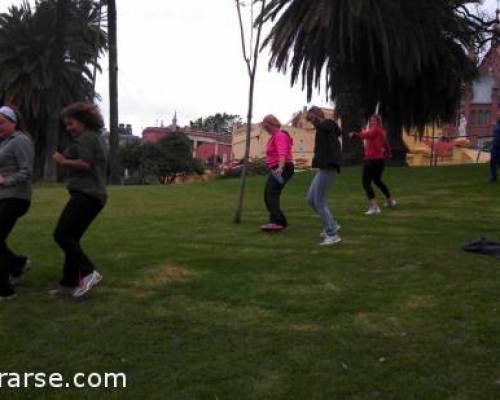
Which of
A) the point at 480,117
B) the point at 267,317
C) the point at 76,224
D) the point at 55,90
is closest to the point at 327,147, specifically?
the point at 267,317

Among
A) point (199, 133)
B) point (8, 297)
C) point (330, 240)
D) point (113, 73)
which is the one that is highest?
point (113, 73)

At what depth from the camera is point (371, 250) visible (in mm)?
8359

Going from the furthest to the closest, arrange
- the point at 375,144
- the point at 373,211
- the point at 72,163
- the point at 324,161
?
the point at 373,211 < the point at 375,144 < the point at 324,161 < the point at 72,163

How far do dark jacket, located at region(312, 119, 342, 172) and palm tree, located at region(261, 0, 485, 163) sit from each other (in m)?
15.6

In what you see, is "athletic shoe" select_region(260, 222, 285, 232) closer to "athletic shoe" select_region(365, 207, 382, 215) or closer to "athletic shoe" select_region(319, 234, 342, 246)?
"athletic shoe" select_region(319, 234, 342, 246)

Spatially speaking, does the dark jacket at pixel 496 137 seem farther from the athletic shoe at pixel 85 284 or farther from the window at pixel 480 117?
the window at pixel 480 117

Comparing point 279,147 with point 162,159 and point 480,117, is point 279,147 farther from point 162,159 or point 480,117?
point 480,117

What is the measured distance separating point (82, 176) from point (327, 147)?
3.41 metres

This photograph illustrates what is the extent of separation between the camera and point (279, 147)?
9.48 m

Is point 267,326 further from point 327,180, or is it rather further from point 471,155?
point 471,155

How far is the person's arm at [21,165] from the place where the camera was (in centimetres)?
597

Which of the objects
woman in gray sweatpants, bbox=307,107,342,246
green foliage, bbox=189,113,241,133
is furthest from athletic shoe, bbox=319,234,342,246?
green foliage, bbox=189,113,241,133

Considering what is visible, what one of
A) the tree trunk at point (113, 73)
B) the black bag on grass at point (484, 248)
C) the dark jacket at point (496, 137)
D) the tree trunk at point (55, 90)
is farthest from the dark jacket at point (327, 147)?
the tree trunk at point (55, 90)

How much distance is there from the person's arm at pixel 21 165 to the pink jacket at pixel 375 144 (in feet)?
21.1
